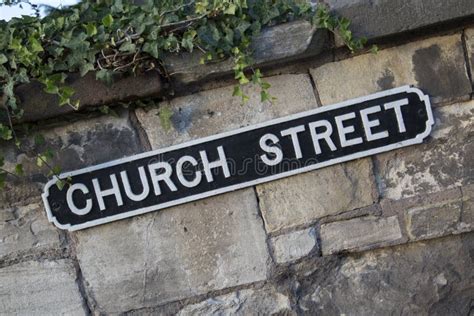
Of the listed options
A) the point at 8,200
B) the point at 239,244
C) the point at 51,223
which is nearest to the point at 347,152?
the point at 239,244

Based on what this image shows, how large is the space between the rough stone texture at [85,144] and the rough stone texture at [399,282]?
838mm

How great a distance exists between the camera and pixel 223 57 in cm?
193

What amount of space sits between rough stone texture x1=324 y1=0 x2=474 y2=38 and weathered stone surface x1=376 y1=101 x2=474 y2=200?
33 cm

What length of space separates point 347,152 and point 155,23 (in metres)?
0.81

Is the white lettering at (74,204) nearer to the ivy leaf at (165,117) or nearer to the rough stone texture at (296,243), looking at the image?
the ivy leaf at (165,117)

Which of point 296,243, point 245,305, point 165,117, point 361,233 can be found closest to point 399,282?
point 361,233

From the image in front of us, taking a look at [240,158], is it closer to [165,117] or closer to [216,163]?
[216,163]

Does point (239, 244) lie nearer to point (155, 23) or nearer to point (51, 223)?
point (51, 223)

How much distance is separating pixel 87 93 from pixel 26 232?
0.59m

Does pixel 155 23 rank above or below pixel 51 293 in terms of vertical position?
above

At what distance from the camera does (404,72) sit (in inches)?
79.0

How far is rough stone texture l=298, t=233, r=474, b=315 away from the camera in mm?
2084

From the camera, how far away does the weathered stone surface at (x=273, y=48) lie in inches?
75.8

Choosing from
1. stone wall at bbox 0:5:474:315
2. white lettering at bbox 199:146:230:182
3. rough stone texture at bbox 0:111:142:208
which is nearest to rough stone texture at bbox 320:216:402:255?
stone wall at bbox 0:5:474:315
